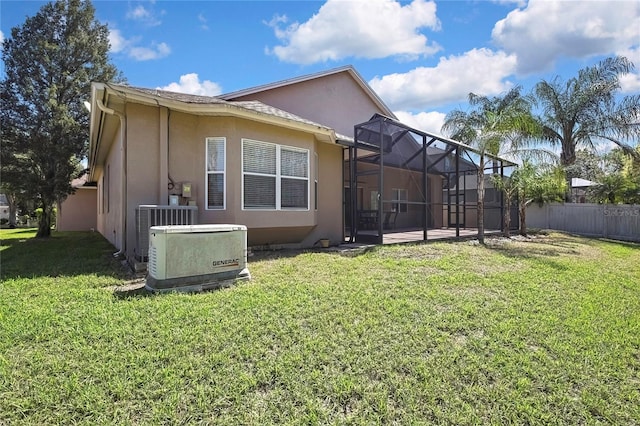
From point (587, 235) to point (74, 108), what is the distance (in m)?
25.5

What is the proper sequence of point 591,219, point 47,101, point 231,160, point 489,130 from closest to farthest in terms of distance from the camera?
point 231,160 → point 489,130 → point 47,101 → point 591,219

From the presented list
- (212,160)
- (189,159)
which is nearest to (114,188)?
(189,159)

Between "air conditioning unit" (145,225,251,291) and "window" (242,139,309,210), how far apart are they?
2345 mm

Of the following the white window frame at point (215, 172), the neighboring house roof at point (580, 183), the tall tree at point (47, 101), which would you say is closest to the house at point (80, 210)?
the tall tree at point (47, 101)

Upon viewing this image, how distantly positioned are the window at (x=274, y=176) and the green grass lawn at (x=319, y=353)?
270 centimetres

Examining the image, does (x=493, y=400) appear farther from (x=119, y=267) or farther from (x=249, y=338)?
(x=119, y=267)

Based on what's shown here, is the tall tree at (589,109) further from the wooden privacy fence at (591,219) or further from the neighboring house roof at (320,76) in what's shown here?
the neighboring house roof at (320,76)

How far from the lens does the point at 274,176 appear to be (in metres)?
8.72

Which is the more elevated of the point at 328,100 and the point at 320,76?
the point at 320,76

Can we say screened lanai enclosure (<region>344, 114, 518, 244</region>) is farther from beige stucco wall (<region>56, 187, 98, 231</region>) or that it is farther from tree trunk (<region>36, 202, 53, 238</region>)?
beige stucco wall (<region>56, 187, 98, 231</region>)

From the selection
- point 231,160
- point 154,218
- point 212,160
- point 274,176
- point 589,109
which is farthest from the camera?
point 589,109

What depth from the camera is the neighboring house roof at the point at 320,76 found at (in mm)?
11297

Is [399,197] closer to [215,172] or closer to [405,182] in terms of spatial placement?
[405,182]

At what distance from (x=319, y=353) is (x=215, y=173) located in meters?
5.61
